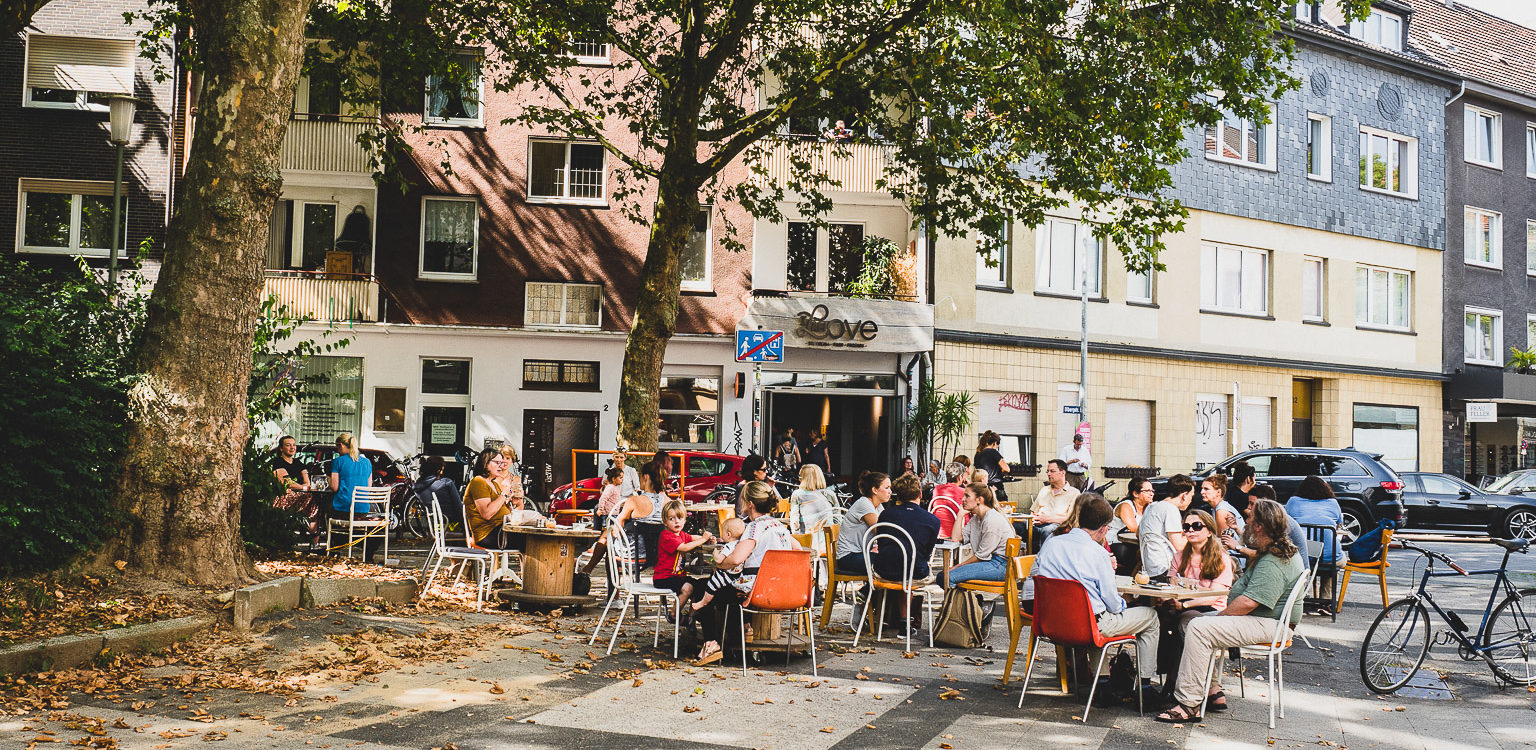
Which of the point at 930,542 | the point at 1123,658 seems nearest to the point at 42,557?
the point at 930,542

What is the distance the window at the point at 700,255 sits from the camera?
27562mm

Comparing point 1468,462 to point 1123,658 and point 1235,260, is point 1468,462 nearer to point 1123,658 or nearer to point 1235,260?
point 1235,260

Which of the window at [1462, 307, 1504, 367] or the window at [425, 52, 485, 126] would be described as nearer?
the window at [425, 52, 485, 126]

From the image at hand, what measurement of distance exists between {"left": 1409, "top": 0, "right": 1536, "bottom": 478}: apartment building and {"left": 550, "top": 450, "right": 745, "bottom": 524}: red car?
2214 cm

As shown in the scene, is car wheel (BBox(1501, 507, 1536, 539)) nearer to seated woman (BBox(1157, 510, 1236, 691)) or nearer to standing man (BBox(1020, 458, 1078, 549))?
standing man (BBox(1020, 458, 1078, 549))

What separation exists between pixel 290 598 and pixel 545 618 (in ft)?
7.30

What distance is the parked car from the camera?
23.6 metres

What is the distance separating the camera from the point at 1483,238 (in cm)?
3525

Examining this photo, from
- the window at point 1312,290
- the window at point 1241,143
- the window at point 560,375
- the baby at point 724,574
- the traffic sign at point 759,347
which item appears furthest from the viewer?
the window at point 1312,290

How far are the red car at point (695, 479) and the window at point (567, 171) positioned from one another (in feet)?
24.1

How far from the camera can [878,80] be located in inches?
701

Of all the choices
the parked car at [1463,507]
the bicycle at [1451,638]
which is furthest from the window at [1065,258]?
the bicycle at [1451,638]

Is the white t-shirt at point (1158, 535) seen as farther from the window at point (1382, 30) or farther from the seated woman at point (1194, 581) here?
the window at point (1382, 30)

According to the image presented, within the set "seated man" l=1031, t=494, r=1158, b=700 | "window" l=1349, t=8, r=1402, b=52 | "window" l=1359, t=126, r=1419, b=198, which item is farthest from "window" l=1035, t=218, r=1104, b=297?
"seated man" l=1031, t=494, r=1158, b=700
